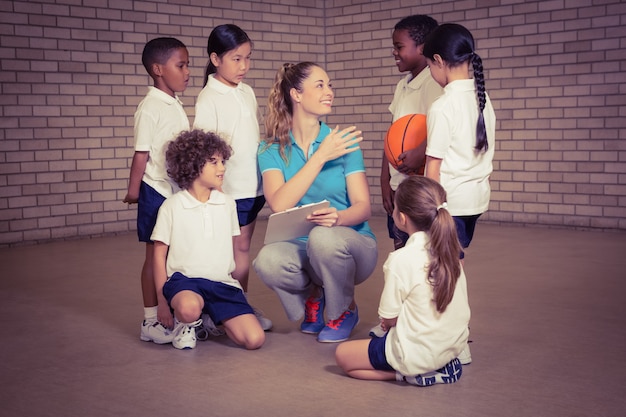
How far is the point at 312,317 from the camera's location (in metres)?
3.84

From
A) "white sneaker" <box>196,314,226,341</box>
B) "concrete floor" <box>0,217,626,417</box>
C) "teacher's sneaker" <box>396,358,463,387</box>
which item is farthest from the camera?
"white sneaker" <box>196,314,226,341</box>

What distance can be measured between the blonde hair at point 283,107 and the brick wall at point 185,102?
4.03 m

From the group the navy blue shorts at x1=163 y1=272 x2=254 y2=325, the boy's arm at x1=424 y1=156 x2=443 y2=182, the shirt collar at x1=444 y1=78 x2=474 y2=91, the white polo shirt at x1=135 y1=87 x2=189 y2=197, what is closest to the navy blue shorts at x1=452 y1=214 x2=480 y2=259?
the boy's arm at x1=424 y1=156 x2=443 y2=182

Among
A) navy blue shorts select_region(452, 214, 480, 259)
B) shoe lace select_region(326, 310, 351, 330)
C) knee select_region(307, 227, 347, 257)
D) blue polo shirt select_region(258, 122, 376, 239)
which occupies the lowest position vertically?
shoe lace select_region(326, 310, 351, 330)

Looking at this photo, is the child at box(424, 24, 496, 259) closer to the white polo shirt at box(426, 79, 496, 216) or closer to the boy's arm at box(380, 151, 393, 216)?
the white polo shirt at box(426, 79, 496, 216)

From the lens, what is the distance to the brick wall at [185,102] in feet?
23.1

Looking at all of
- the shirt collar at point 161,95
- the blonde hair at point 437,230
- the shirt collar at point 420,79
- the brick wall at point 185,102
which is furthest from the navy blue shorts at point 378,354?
the brick wall at point 185,102

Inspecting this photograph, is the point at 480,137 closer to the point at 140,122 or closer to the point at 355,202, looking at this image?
the point at 355,202

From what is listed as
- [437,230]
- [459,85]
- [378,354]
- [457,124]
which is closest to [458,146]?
[457,124]

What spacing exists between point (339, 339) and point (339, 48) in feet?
20.1

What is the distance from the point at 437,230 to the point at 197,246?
1246 millimetres

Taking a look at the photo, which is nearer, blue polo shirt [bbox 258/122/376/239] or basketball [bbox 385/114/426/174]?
basketball [bbox 385/114/426/174]

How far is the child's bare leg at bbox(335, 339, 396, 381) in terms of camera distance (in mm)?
3041

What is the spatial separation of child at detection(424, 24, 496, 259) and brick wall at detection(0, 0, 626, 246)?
4.33 metres
